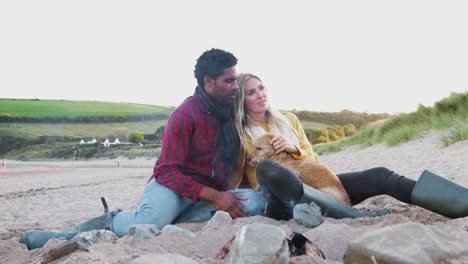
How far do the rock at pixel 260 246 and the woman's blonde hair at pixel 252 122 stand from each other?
2.47 meters

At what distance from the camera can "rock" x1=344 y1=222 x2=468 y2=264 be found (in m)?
1.63

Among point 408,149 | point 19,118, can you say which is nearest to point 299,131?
point 408,149

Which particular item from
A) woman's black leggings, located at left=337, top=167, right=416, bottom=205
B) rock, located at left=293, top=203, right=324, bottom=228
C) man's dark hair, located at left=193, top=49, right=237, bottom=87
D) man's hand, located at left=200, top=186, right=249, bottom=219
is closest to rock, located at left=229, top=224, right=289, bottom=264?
rock, located at left=293, top=203, right=324, bottom=228

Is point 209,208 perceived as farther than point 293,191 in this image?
Yes

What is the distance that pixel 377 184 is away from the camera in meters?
3.75

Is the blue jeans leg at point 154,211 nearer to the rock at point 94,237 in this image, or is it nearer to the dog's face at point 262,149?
the rock at point 94,237

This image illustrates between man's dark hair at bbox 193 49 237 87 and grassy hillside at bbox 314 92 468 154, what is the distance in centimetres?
714

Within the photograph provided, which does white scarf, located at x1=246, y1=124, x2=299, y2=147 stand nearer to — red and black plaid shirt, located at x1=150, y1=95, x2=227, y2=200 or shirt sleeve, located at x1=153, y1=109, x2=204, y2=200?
red and black plaid shirt, located at x1=150, y1=95, x2=227, y2=200

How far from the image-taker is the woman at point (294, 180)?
3.21m

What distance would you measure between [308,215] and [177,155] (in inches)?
57.0

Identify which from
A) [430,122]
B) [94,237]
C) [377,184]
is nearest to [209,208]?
[94,237]

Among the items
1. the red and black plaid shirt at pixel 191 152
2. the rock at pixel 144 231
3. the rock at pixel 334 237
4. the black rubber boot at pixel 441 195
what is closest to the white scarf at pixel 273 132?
the red and black plaid shirt at pixel 191 152

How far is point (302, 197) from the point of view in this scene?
11.0 ft

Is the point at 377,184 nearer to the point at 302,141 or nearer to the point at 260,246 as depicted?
the point at 302,141
